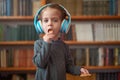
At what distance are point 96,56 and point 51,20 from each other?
56.2 inches

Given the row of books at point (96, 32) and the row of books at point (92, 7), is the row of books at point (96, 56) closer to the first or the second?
the row of books at point (96, 32)

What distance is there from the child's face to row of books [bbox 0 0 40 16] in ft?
4.25

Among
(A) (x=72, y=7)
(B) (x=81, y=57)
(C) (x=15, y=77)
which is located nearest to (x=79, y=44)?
(B) (x=81, y=57)

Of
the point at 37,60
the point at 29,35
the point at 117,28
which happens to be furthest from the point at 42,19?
the point at 117,28

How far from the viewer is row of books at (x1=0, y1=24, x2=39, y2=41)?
2.33 meters

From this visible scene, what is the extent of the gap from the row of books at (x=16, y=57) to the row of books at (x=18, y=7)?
0.39 metres

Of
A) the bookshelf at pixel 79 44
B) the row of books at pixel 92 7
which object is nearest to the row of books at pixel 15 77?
the bookshelf at pixel 79 44

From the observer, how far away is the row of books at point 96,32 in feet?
7.64

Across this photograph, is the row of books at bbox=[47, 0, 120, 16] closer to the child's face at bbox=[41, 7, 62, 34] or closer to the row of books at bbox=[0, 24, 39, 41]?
the row of books at bbox=[0, 24, 39, 41]

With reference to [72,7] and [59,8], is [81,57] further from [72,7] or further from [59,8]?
[59,8]

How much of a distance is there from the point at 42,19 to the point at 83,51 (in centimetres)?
136

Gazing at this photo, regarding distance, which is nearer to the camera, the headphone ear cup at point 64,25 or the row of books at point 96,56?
the headphone ear cup at point 64,25

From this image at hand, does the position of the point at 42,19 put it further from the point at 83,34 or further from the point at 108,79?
the point at 108,79

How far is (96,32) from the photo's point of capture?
2344mm
